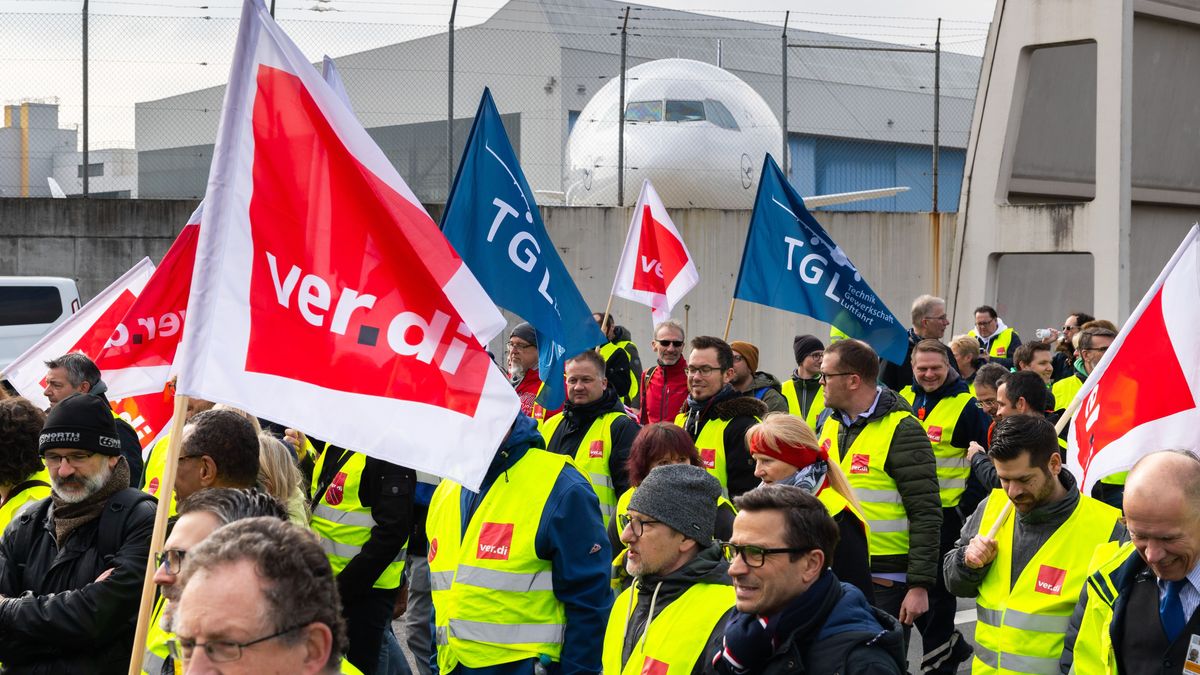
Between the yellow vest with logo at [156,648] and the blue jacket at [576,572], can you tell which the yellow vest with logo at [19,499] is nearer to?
the yellow vest with logo at [156,648]

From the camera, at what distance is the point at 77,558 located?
4734 mm

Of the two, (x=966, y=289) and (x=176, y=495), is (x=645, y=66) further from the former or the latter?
(x=176, y=495)

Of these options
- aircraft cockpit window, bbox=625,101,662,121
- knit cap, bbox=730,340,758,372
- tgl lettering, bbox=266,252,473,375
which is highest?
aircraft cockpit window, bbox=625,101,662,121

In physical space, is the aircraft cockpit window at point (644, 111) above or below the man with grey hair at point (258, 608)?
above

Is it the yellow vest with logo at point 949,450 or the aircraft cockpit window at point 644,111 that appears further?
the aircraft cockpit window at point 644,111

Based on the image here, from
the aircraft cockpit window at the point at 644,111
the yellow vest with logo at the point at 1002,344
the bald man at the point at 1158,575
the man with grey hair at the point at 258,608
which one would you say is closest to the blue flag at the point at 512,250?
the bald man at the point at 1158,575

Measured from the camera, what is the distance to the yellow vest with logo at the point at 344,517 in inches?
258

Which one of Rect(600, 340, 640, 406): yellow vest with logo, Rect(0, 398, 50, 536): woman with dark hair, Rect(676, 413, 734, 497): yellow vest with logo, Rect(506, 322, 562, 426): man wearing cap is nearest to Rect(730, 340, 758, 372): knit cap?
Rect(506, 322, 562, 426): man wearing cap

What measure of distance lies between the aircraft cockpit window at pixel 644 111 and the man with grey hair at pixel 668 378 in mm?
12682

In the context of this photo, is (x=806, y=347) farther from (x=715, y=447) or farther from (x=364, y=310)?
(x=364, y=310)

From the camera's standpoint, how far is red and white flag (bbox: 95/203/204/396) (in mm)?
7566

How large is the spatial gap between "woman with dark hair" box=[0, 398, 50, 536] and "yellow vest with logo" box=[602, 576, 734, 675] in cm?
264

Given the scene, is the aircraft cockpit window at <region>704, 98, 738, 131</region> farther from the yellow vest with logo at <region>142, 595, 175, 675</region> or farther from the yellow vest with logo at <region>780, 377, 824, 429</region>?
the yellow vest with logo at <region>142, 595, 175, 675</region>

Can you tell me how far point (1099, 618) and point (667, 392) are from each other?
6.09m
